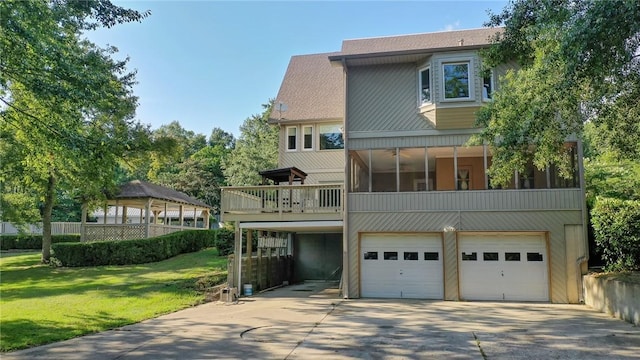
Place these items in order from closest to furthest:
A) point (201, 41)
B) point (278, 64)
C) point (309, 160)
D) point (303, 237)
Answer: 1. point (201, 41)
2. point (309, 160)
3. point (303, 237)
4. point (278, 64)

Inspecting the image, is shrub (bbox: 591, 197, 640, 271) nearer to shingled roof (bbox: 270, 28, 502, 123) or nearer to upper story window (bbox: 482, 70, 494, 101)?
upper story window (bbox: 482, 70, 494, 101)

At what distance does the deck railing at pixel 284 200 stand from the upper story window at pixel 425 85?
4109 millimetres

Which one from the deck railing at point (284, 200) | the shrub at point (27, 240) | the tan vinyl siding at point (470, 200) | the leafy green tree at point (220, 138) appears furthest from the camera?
the leafy green tree at point (220, 138)

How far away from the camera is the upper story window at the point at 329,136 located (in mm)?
19766

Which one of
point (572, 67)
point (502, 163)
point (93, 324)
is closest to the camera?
point (572, 67)

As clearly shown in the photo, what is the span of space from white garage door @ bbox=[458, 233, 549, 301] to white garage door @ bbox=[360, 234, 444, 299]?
0.86 meters

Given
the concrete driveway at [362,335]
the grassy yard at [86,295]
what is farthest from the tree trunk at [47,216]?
the concrete driveway at [362,335]

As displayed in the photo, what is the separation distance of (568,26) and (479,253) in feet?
27.9

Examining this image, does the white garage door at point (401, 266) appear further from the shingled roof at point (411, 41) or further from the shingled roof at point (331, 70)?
the shingled roof at point (411, 41)

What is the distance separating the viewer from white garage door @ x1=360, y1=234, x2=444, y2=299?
1536 centimetres

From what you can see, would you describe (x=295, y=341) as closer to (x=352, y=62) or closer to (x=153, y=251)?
(x=352, y=62)

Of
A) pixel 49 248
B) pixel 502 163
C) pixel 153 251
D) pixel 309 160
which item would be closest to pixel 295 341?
pixel 502 163

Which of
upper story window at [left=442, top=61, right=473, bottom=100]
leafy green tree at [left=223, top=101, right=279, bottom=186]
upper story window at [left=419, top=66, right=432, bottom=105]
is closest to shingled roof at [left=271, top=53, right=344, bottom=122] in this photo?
leafy green tree at [left=223, top=101, right=279, bottom=186]

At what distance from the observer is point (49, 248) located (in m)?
22.6
